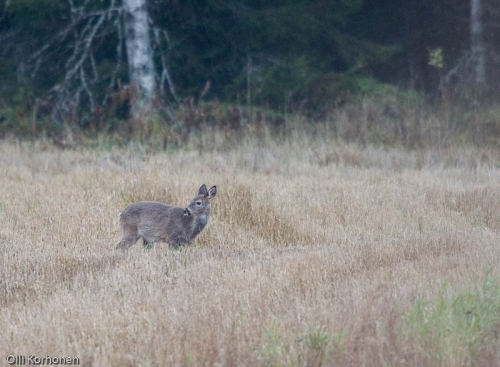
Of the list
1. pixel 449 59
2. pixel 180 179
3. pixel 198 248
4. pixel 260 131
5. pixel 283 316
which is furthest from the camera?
pixel 449 59

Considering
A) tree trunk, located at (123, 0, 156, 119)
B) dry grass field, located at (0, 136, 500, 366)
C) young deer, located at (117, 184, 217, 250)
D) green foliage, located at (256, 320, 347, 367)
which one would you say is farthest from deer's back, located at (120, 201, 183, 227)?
tree trunk, located at (123, 0, 156, 119)

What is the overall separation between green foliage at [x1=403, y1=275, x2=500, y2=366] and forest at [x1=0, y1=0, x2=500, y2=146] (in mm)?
11634

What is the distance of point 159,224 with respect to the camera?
9297mm

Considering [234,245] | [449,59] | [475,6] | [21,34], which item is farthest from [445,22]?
[234,245]

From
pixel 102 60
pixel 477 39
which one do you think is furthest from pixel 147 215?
pixel 477 39

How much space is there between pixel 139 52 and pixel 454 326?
15004 millimetres

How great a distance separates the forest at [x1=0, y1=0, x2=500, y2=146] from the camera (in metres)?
18.7

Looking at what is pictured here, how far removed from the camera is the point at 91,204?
1125 centimetres

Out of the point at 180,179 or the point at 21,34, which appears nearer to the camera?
the point at 180,179

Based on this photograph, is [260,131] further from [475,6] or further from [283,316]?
[283,316]

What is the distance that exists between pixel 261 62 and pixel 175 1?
294cm

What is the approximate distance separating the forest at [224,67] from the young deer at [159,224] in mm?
8162

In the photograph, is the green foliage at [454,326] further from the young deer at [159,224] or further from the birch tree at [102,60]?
the birch tree at [102,60]

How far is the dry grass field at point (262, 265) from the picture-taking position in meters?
5.64
